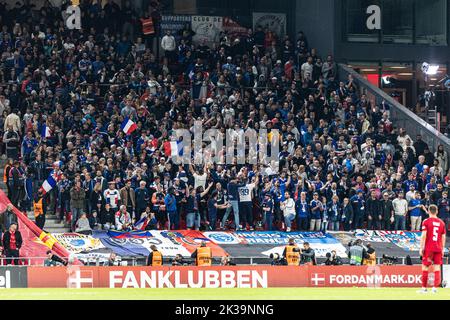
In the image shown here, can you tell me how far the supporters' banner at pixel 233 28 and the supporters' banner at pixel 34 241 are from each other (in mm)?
17641

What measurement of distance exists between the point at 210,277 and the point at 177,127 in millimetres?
10199

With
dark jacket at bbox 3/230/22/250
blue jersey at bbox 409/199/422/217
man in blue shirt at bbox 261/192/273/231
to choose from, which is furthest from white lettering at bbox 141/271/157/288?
blue jersey at bbox 409/199/422/217

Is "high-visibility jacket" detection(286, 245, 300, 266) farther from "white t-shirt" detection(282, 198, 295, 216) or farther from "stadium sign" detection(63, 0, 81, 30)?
"stadium sign" detection(63, 0, 81, 30)

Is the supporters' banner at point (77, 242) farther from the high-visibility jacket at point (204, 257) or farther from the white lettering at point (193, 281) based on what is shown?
the white lettering at point (193, 281)

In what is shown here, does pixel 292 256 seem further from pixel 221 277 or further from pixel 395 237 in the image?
pixel 395 237

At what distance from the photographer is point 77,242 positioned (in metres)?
37.8

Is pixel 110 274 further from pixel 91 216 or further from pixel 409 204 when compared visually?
pixel 409 204

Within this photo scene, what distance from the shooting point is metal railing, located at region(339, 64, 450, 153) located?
45.8m

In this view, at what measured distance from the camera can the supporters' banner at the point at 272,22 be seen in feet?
175

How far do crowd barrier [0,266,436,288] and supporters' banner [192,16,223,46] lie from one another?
19.3m

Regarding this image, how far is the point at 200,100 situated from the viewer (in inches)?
1775

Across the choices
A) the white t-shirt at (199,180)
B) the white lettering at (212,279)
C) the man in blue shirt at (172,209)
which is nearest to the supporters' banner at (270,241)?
the man in blue shirt at (172,209)

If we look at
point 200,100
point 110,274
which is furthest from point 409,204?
point 110,274
